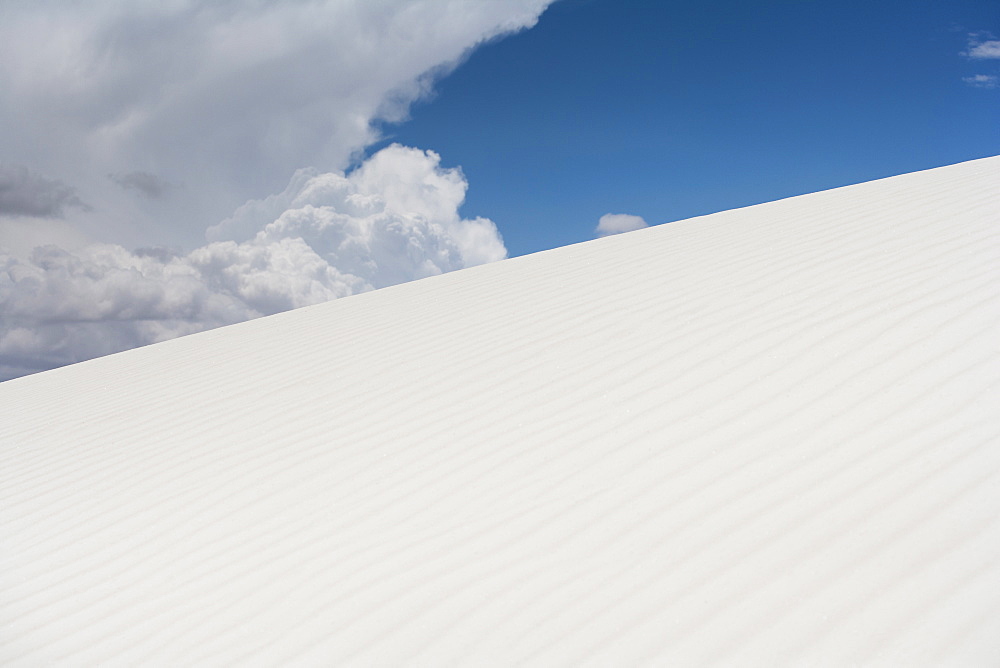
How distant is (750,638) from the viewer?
6.93 ft

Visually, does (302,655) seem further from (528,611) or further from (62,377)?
(62,377)

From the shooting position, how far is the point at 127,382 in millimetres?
6758

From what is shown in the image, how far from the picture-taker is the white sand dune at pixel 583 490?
2.27 m

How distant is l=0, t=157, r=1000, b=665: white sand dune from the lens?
2.27m

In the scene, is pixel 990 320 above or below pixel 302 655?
above

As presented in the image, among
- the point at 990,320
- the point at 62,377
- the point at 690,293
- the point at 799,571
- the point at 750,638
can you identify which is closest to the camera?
the point at 750,638

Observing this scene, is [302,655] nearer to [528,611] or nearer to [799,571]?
[528,611]

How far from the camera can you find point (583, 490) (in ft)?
→ 9.73

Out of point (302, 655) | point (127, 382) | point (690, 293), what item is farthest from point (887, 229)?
point (127, 382)

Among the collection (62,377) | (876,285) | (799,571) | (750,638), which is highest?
(62,377)

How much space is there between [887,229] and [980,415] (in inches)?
124

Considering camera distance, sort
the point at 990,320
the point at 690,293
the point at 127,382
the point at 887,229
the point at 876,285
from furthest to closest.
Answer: the point at 127,382, the point at 887,229, the point at 690,293, the point at 876,285, the point at 990,320

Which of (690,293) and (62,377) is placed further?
(62,377)

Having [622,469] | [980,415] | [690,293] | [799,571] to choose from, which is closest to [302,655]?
[622,469]
